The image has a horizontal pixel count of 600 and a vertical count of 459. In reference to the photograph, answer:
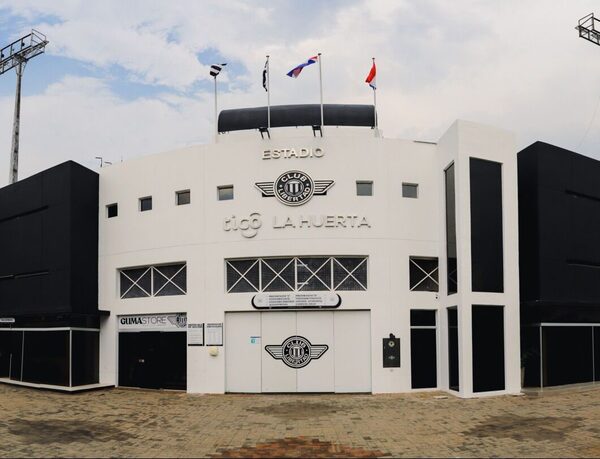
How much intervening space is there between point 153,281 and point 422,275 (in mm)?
9612

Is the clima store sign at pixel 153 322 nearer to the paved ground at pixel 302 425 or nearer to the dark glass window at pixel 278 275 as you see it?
the paved ground at pixel 302 425

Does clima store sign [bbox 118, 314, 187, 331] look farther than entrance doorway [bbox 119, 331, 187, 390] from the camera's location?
Yes

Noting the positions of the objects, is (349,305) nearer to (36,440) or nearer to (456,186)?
(456,186)

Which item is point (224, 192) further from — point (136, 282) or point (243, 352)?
point (243, 352)

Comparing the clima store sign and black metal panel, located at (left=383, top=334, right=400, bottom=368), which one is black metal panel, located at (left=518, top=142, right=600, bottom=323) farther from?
the clima store sign

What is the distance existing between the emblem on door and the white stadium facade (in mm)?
33

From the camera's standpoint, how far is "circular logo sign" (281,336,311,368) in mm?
20438

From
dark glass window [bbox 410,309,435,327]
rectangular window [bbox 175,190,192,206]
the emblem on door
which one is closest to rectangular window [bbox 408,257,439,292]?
dark glass window [bbox 410,309,435,327]

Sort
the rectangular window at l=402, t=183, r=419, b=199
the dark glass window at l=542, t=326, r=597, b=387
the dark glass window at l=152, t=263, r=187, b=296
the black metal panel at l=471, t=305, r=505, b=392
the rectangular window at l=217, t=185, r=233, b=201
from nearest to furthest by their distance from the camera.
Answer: the black metal panel at l=471, t=305, r=505, b=392
the dark glass window at l=542, t=326, r=597, b=387
the rectangular window at l=402, t=183, r=419, b=199
the rectangular window at l=217, t=185, r=233, b=201
the dark glass window at l=152, t=263, r=187, b=296

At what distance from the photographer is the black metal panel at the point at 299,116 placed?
2452 centimetres

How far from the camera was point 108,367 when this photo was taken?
23.2 m

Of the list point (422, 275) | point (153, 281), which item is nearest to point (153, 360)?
point (153, 281)

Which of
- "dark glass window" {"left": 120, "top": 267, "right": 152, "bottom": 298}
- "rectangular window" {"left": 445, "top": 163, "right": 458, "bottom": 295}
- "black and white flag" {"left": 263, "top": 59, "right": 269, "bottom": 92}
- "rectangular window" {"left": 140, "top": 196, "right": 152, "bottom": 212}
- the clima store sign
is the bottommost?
the clima store sign

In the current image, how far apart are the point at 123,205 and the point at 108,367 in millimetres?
6034
